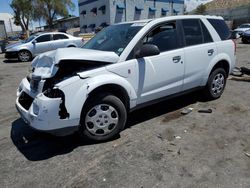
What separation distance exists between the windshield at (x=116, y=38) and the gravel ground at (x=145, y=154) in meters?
1.38

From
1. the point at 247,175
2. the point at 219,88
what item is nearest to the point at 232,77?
the point at 219,88

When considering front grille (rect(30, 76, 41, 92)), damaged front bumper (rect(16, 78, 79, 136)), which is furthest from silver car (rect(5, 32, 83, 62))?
damaged front bumper (rect(16, 78, 79, 136))

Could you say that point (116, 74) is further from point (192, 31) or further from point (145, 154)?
point (192, 31)

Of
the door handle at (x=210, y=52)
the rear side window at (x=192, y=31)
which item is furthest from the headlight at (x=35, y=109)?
the door handle at (x=210, y=52)

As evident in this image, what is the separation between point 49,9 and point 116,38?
54786 mm

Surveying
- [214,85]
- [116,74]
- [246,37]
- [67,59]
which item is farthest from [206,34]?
[246,37]

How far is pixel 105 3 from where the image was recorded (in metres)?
41.4

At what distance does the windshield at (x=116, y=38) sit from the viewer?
4293mm

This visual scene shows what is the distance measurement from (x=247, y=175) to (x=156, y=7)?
4592cm

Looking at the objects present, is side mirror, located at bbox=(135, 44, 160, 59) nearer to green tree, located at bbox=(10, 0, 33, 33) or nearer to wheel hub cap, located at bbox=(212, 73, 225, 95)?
wheel hub cap, located at bbox=(212, 73, 225, 95)

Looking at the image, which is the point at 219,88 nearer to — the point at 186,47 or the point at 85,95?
the point at 186,47

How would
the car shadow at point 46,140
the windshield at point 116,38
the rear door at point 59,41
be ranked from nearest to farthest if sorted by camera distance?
1. the car shadow at point 46,140
2. the windshield at point 116,38
3. the rear door at point 59,41

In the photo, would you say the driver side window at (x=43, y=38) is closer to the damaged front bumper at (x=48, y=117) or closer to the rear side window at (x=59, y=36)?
the rear side window at (x=59, y=36)

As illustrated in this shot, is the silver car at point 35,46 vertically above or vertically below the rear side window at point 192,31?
below
